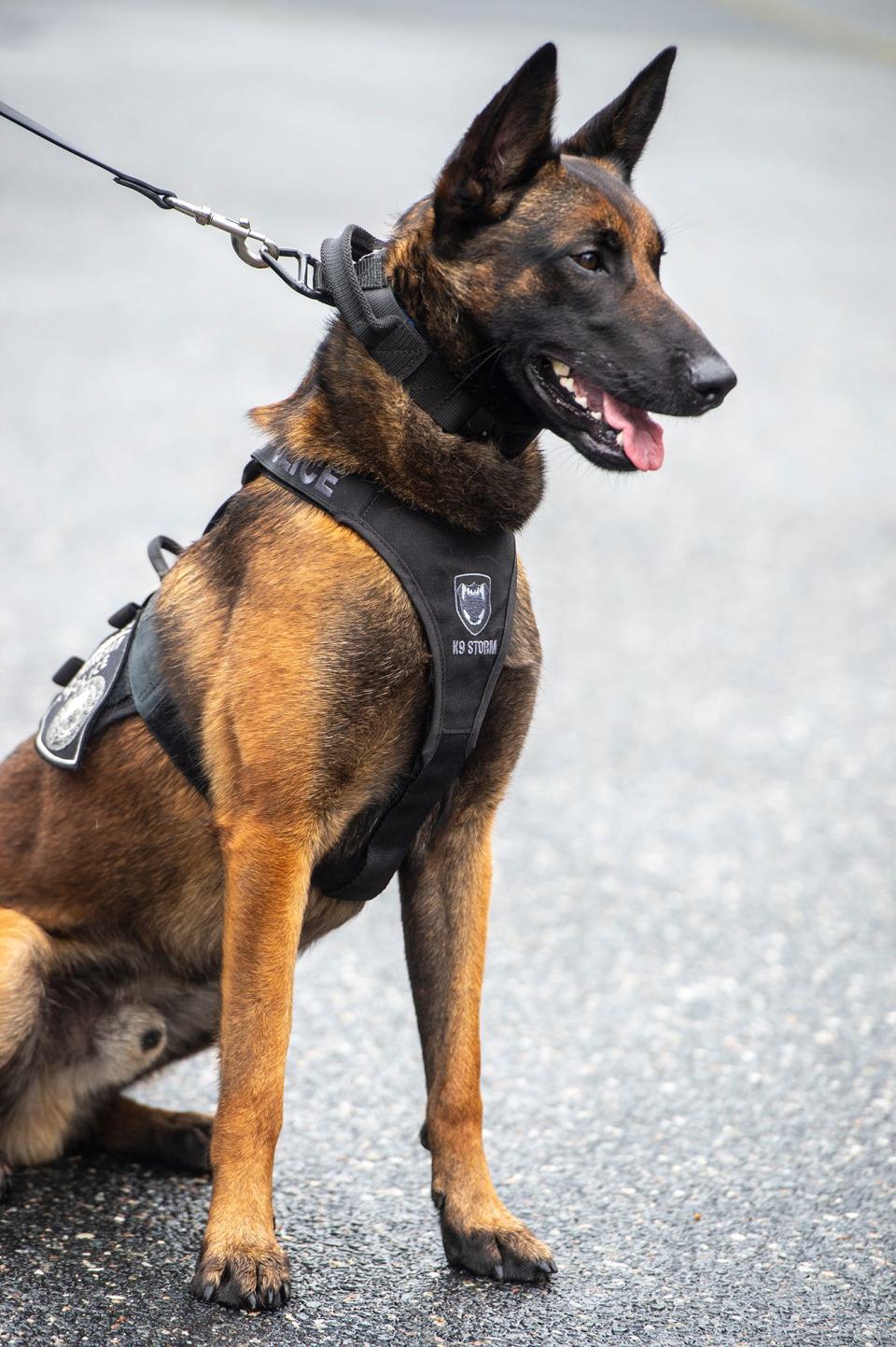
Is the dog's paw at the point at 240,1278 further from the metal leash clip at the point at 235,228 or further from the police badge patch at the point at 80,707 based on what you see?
the metal leash clip at the point at 235,228

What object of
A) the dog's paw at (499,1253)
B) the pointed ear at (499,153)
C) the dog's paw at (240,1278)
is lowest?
the dog's paw at (240,1278)

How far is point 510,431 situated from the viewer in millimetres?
2604

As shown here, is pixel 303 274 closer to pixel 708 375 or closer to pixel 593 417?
pixel 593 417

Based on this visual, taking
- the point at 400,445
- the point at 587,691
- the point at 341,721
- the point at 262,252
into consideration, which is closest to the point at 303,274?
the point at 262,252

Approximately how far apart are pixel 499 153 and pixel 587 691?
4357 millimetres

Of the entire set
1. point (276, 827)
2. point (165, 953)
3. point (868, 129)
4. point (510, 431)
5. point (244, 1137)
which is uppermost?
point (868, 129)

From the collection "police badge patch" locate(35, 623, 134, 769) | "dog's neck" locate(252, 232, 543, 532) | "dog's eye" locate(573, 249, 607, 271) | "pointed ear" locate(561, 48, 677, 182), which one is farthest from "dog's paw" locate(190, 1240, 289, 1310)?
"pointed ear" locate(561, 48, 677, 182)

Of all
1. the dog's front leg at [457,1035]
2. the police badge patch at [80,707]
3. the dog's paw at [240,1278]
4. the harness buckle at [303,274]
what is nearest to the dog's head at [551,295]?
the harness buckle at [303,274]

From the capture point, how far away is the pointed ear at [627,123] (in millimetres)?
2699

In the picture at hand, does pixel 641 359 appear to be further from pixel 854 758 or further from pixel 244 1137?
pixel 854 758

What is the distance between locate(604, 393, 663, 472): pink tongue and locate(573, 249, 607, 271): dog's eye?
0.72 ft

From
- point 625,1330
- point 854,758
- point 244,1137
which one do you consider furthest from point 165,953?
point 854,758

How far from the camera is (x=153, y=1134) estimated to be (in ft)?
10.1

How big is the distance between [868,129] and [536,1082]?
15.1 m
